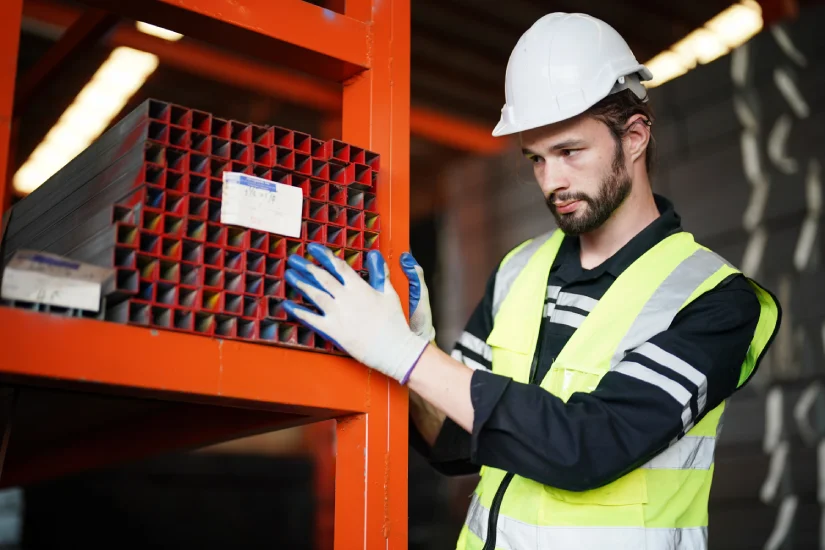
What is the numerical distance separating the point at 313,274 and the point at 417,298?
1.21 ft

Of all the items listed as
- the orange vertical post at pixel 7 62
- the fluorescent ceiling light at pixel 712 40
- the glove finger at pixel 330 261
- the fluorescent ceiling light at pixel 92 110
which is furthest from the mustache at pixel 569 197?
the fluorescent ceiling light at pixel 92 110

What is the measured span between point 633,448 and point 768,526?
3007mm

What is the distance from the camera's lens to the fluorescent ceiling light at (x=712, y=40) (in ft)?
20.6

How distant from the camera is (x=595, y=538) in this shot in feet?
6.19

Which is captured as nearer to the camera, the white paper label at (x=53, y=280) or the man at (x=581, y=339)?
the white paper label at (x=53, y=280)

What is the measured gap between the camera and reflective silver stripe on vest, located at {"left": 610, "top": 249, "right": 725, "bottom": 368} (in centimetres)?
197

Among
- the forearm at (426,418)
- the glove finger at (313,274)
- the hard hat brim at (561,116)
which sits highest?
the hard hat brim at (561,116)

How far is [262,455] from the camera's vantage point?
890 centimetres

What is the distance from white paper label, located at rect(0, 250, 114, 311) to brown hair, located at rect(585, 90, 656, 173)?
50.6 inches

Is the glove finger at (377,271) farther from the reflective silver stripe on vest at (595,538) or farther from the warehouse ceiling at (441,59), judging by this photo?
the warehouse ceiling at (441,59)

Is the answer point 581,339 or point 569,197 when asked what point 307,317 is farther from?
point 569,197

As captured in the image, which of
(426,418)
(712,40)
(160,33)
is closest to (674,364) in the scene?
(426,418)

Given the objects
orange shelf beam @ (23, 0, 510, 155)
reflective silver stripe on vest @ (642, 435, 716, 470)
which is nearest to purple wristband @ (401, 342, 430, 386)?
reflective silver stripe on vest @ (642, 435, 716, 470)

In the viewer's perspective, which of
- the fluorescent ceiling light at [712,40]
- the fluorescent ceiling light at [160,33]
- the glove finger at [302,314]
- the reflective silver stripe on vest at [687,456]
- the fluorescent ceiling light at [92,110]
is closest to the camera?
the glove finger at [302,314]
